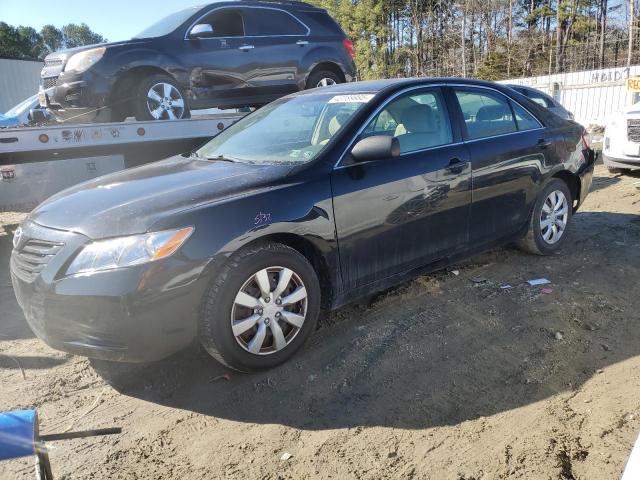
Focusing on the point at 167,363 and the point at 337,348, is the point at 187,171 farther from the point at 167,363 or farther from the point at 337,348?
the point at 337,348

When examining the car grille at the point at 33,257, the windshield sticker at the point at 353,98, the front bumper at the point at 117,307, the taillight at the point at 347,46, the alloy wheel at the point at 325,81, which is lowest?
the front bumper at the point at 117,307

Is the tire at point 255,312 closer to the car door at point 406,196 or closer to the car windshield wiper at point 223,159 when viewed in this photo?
the car door at point 406,196

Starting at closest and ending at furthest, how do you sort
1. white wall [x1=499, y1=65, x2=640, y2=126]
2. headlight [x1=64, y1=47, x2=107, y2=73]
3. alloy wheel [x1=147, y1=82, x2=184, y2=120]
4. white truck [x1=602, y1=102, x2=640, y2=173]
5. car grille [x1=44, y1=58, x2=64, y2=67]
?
1. headlight [x1=64, y1=47, x2=107, y2=73]
2. car grille [x1=44, y1=58, x2=64, y2=67]
3. alloy wheel [x1=147, y1=82, x2=184, y2=120]
4. white truck [x1=602, y1=102, x2=640, y2=173]
5. white wall [x1=499, y1=65, x2=640, y2=126]

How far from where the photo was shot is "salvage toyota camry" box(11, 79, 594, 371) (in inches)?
108

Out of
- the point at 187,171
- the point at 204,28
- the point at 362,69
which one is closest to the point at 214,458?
the point at 187,171

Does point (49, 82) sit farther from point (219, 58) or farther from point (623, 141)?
point (623, 141)

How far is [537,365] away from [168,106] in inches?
207

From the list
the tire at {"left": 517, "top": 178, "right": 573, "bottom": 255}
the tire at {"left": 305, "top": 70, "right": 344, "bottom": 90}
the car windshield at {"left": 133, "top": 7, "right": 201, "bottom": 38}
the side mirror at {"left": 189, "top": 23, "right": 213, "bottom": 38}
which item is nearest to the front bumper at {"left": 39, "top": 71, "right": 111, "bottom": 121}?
the car windshield at {"left": 133, "top": 7, "right": 201, "bottom": 38}

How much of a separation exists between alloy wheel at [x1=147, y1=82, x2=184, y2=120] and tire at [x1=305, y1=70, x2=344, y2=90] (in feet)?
Answer: 7.08

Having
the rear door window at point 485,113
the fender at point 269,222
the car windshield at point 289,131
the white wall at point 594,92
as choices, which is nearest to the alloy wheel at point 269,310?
the fender at point 269,222

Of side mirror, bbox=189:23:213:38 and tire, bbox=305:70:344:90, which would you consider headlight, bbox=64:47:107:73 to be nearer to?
side mirror, bbox=189:23:213:38

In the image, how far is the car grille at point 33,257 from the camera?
9.32ft

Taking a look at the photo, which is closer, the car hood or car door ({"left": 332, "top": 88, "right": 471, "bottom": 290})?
the car hood

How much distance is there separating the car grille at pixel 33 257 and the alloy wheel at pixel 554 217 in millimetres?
4012
